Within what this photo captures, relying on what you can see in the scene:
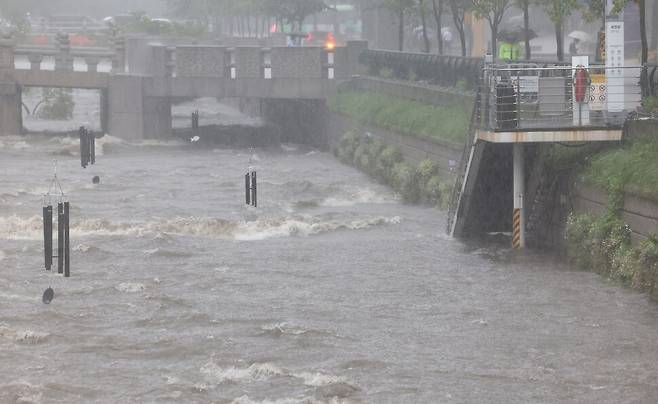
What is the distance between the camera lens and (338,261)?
102ft

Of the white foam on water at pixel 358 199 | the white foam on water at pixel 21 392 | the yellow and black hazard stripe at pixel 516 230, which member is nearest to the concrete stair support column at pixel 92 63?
the white foam on water at pixel 358 199

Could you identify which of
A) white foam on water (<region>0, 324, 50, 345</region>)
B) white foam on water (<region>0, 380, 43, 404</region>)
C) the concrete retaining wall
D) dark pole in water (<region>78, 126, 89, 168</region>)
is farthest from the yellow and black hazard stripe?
dark pole in water (<region>78, 126, 89, 168</region>)

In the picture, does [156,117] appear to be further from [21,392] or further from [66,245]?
[21,392]

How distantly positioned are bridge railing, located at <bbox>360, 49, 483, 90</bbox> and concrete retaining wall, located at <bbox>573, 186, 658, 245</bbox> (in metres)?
→ 10.5

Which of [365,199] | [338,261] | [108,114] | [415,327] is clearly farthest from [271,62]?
[415,327]

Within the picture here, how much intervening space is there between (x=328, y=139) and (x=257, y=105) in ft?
61.5

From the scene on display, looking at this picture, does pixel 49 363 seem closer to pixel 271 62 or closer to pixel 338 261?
pixel 338 261

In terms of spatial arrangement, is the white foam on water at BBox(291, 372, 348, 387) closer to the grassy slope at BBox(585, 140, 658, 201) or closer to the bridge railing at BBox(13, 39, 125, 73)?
the grassy slope at BBox(585, 140, 658, 201)

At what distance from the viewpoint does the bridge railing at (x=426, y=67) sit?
44356mm

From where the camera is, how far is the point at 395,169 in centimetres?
4378

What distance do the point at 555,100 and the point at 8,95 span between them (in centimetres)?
3510

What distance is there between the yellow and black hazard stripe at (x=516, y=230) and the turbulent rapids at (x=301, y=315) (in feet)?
1.36

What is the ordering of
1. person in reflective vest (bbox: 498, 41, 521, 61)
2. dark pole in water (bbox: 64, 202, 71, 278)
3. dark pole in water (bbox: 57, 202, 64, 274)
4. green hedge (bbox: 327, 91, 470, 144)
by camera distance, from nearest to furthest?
1. dark pole in water (bbox: 64, 202, 71, 278)
2. dark pole in water (bbox: 57, 202, 64, 274)
3. green hedge (bbox: 327, 91, 470, 144)
4. person in reflective vest (bbox: 498, 41, 521, 61)

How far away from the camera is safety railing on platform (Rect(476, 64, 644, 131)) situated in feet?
98.4
